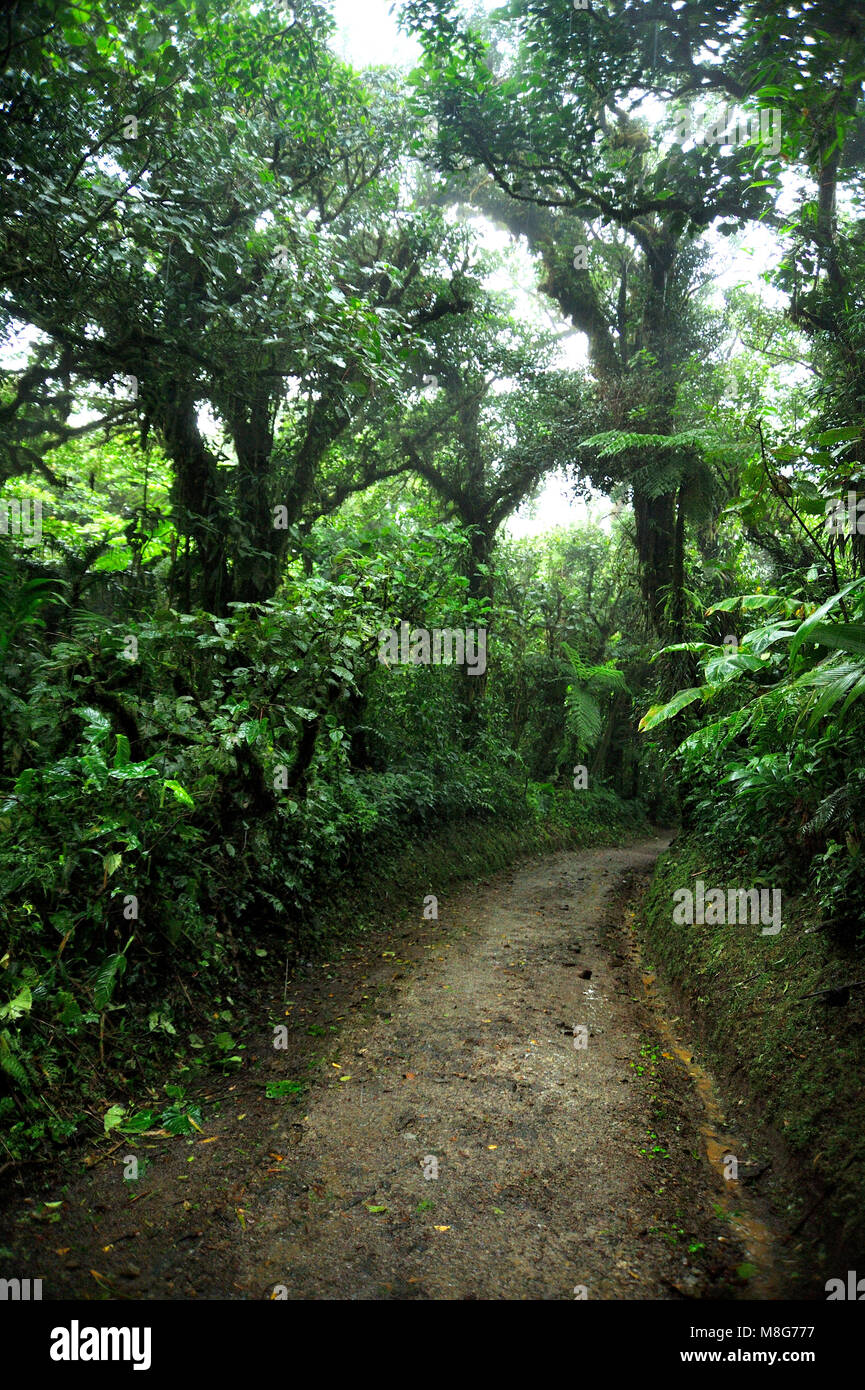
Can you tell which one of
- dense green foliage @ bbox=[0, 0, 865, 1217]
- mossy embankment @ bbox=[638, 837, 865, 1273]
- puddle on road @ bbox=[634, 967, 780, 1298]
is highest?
A: dense green foliage @ bbox=[0, 0, 865, 1217]

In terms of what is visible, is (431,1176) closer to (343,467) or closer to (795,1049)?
(795,1049)

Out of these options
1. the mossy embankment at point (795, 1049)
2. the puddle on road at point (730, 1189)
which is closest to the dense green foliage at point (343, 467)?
the mossy embankment at point (795, 1049)

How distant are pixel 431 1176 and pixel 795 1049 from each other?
6.31 ft

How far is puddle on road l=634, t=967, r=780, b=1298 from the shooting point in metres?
2.56


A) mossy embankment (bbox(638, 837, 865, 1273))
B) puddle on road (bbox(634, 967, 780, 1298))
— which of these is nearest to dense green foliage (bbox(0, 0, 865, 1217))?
mossy embankment (bbox(638, 837, 865, 1273))

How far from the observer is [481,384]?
14109 millimetres

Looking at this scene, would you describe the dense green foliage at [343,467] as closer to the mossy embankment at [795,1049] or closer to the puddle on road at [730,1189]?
the mossy embankment at [795,1049]

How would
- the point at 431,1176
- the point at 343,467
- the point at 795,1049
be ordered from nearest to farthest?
the point at 431,1176 < the point at 795,1049 < the point at 343,467

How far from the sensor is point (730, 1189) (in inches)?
121

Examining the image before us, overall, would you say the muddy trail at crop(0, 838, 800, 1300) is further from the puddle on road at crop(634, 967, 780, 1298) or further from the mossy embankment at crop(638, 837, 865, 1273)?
the mossy embankment at crop(638, 837, 865, 1273)

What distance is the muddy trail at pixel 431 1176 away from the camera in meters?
2.50

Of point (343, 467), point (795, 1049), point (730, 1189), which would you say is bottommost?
point (730, 1189)

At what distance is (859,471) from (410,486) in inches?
474

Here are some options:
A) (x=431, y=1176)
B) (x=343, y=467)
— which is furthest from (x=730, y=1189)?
(x=343, y=467)
